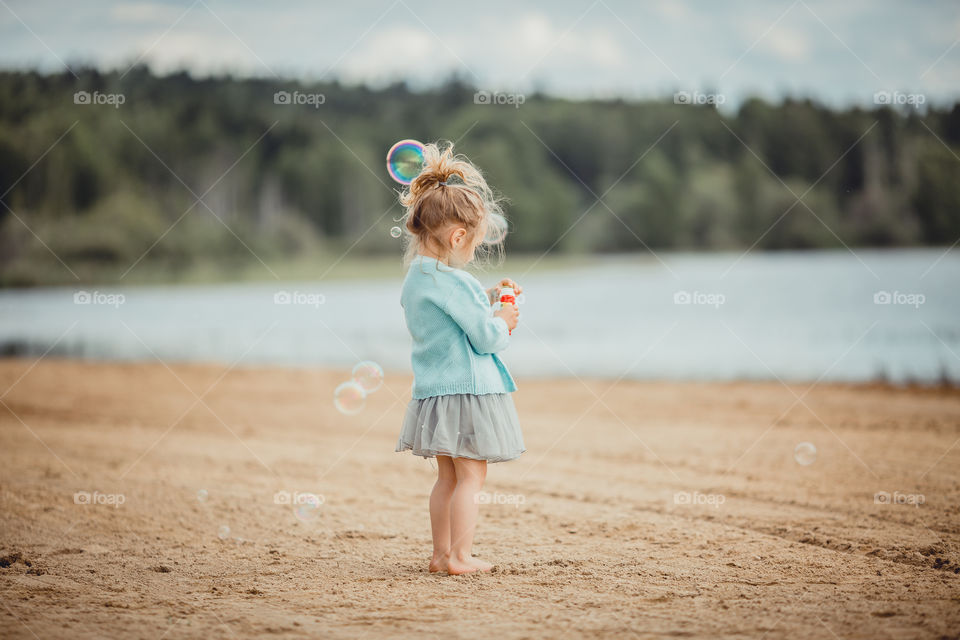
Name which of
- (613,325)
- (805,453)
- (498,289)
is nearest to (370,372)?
(498,289)

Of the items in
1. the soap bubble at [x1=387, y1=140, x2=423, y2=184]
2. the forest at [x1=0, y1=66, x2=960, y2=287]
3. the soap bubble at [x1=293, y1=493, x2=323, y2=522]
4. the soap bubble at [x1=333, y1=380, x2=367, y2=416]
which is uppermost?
the forest at [x1=0, y1=66, x2=960, y2=287]

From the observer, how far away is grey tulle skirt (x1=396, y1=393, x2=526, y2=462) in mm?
4246

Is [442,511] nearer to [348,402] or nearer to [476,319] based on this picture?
[476,319]

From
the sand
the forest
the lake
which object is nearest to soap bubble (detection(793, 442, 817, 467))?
the sand

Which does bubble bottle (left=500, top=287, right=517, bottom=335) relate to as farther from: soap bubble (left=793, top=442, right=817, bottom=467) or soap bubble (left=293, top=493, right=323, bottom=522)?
soap bubble (left=793, top=442, right=817, bottom=467)

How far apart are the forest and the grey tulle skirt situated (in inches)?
1293

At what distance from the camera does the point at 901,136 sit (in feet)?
138

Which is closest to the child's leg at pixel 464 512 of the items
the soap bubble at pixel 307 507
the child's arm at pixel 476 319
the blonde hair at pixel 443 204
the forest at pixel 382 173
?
the child's arm at pixel 476 319

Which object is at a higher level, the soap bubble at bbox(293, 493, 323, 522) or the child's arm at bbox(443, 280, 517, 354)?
the child's arm at bbox(443, 280, 517, 354)

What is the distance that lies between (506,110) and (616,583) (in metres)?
55.2

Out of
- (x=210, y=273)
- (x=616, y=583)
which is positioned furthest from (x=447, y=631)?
(x=210, y=273)

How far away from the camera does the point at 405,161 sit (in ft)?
16.8

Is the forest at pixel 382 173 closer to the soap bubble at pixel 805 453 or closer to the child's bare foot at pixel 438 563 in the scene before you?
the soap bubble at pixel 805 453

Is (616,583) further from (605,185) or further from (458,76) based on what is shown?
(458,76)
